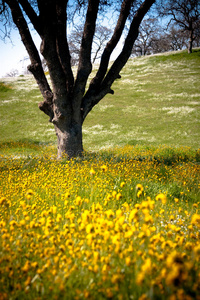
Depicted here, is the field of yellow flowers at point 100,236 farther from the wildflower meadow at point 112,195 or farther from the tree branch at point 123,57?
the tree branch at point 123,57

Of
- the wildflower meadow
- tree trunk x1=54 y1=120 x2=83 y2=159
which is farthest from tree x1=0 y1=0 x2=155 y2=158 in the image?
the wildflower meadow

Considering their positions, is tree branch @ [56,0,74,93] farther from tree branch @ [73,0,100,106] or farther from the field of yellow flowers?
the field of yellow flowers

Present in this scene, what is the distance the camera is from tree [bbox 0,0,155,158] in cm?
617

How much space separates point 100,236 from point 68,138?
17.4 feet

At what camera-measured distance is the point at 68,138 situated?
719 cm

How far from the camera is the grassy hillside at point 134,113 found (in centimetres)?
1502

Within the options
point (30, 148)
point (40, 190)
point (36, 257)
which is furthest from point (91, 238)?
point (30, 148)

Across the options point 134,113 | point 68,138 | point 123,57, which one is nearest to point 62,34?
point 123,57

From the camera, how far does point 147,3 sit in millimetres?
6941

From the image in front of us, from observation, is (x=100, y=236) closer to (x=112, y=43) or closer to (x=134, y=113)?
(x=112, y=43)

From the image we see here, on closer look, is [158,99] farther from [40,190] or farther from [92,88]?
[40,190]

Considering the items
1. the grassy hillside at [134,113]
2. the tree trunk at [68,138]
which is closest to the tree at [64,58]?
the tree trunk at [68,138]

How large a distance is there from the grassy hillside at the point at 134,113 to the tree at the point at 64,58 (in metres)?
5.95

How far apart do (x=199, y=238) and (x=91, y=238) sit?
69.6 inches
